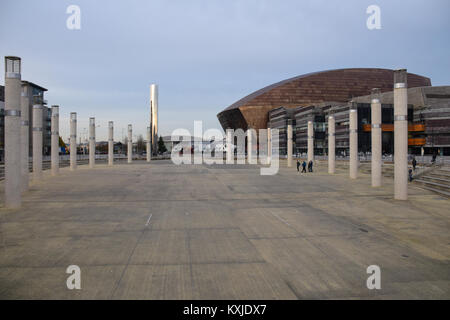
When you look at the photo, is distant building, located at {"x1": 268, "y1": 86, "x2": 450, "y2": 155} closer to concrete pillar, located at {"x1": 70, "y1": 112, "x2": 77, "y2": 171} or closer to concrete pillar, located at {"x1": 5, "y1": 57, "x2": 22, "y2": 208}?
concrete pillar, located at {"x1": 70, "y1": 112, "x2": 77, "y2": 171}

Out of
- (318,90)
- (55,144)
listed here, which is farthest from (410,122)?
(55,144)

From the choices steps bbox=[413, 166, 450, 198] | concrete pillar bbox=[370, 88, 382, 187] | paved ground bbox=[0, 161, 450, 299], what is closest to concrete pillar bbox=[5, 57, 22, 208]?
paved ground bbox=[0, 161, 450, 299]

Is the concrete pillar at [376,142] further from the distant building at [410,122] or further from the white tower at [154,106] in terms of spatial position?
the white tower at [154,106]

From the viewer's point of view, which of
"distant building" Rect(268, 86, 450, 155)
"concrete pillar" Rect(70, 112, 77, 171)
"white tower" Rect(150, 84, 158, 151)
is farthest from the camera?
"white tower" Rect(150, 84, 158, 151)

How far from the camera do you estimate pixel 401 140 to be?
1727cm

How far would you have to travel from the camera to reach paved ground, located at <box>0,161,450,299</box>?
20.4 feet

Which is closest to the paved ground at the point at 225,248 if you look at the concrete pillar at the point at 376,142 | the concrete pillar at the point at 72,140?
the concrete pillar at the point at 376,142

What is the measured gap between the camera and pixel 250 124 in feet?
436

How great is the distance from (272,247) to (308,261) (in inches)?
52.1

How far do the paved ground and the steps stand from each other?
11.2ft

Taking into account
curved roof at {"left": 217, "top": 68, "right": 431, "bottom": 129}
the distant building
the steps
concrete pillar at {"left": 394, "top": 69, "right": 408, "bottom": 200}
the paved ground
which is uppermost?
curved roof at {"left": 217, "top": 68, "right": 431, "bottom": 129}

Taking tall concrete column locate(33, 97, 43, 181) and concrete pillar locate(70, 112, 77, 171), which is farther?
concrete pillar locate(70, 112, 77, 171)

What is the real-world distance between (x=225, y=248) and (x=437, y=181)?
1890cm
